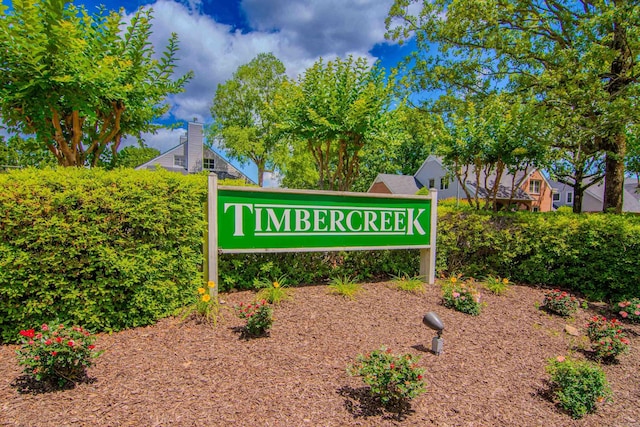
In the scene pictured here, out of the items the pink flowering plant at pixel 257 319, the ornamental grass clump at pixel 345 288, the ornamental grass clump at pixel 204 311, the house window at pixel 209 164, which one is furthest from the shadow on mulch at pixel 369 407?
the house window at pixel 209 164

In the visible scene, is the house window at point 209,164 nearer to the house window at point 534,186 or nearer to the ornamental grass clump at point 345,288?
the ornamental grass clump at point 345,288

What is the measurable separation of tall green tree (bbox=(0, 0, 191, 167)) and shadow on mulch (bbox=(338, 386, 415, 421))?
390 centimetres

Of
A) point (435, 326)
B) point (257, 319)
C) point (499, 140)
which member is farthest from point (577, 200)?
point (257, 319)

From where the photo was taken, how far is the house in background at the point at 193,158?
2170 cm

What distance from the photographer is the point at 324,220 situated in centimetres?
461

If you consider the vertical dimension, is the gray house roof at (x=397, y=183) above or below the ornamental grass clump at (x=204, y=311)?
above

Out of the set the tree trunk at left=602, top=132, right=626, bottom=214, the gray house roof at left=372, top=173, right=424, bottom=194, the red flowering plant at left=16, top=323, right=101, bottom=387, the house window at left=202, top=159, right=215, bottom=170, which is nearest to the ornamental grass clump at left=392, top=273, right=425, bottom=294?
the red flowering plant at left=16, top=323, right=101, bottom=387

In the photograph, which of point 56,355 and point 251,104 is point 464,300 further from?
point 251,104

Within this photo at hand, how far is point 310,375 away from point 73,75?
3.85 metres

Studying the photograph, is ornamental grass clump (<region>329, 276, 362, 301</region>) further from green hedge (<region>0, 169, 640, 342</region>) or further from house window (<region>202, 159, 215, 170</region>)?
house window (<region>202, 159, 215, 170</region>)

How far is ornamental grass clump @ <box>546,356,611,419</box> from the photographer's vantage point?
262 cm

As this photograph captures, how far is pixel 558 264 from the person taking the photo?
567cm

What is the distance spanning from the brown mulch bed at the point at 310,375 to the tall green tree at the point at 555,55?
13.2ft

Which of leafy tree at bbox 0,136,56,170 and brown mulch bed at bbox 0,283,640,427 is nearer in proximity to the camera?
brown mulch bed at bbox 0,283,640,427
